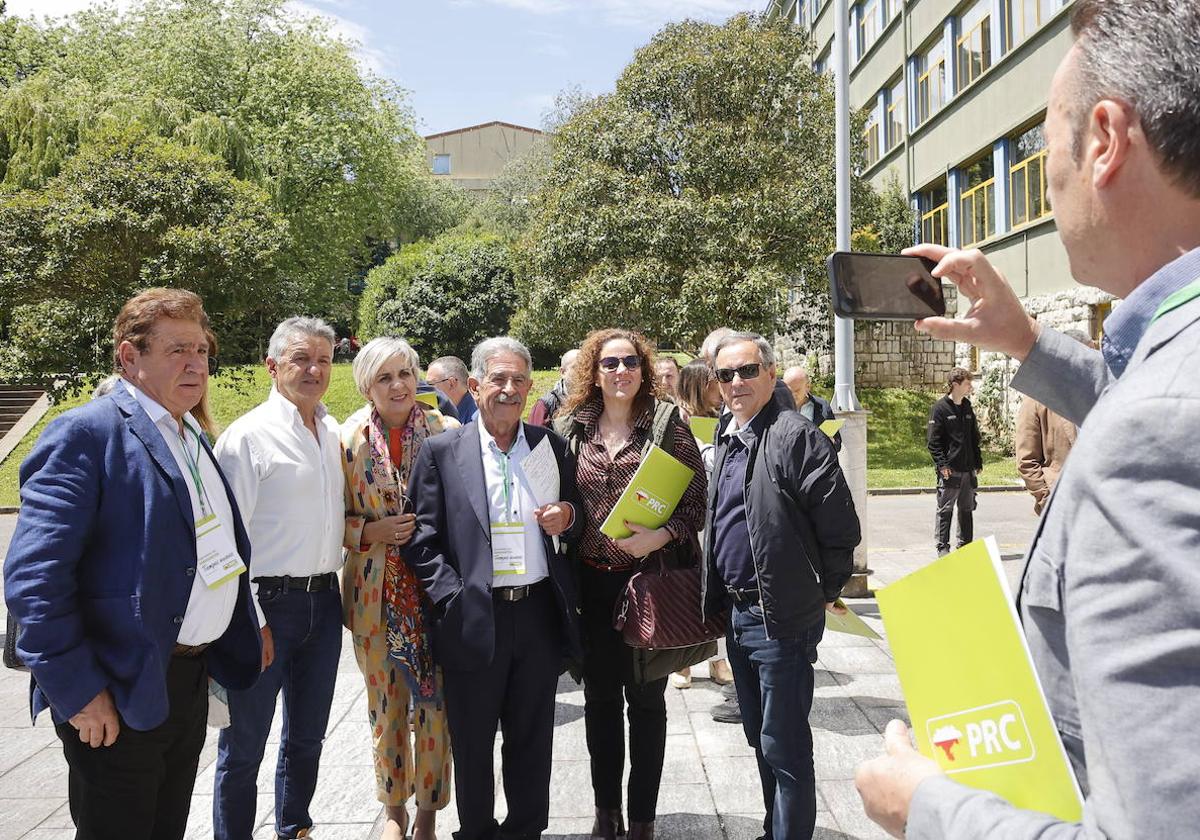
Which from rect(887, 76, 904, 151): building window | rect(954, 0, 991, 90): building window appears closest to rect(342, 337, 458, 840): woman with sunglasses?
rect(954, 0, 991, 90): building window

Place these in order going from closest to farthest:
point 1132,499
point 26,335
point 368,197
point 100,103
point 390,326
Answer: point 1132,499 < point 26,335 < point 100,103 < point 390,326 < point 368,197

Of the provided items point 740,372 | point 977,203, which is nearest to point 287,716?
point 740,372

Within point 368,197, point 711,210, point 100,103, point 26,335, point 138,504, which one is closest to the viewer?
point 138,504

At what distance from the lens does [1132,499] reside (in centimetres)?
84

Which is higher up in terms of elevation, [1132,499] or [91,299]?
[91,299]

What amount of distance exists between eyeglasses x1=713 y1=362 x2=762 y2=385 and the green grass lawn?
1445 cm

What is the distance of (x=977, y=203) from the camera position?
22.7m

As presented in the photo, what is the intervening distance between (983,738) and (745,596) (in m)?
2.43

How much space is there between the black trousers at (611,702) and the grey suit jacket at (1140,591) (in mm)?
3054

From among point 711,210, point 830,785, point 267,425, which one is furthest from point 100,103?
point 830,785

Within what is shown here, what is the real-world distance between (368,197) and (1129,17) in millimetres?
33928

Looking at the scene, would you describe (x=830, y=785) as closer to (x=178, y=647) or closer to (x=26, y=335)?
(x=178, y=647)

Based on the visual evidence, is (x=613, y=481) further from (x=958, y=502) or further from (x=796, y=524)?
(x=958, y=502)

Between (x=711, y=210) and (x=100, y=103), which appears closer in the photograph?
(x=711, y=210)
